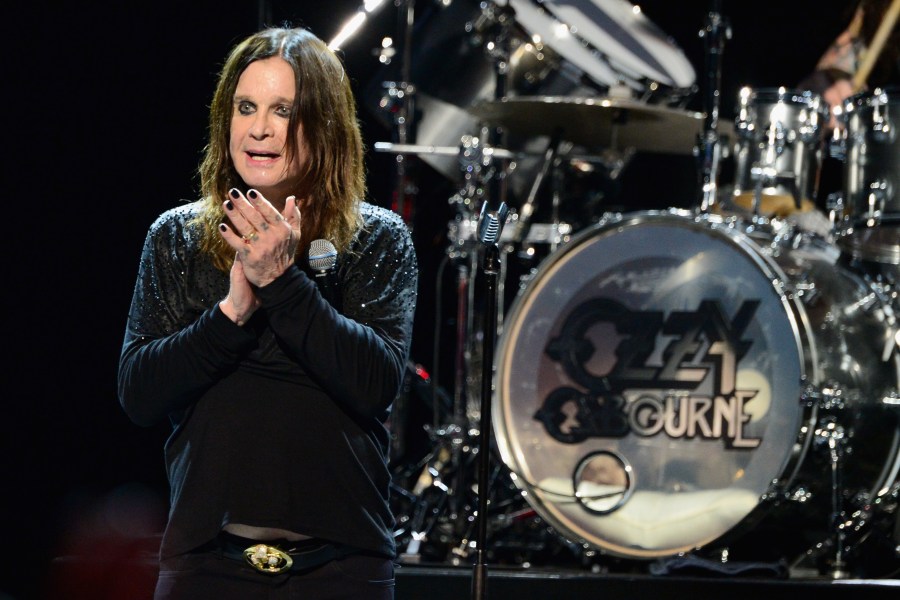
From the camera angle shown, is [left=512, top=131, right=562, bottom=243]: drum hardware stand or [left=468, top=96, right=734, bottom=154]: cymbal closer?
[left=468, top=96, right=734, bottom=154]: cymbal

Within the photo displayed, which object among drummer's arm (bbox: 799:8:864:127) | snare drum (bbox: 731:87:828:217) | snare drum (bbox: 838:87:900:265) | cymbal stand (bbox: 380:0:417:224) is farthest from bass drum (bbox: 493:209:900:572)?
drummer's arm (bbox: 799:8:864:127)

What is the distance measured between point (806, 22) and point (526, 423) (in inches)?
122

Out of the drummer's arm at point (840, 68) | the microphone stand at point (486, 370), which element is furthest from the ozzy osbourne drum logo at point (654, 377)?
the drummer's arm at point (840, 68)

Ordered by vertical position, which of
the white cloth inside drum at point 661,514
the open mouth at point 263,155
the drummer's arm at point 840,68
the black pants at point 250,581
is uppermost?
the drummer's arm at point 840,68

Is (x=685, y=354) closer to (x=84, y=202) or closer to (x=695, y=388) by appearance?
(x=695, y=388)

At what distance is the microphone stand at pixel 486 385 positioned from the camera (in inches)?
100

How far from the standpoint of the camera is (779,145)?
14.1 ft

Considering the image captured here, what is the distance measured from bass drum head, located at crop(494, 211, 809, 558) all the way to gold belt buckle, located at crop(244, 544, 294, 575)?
213cm

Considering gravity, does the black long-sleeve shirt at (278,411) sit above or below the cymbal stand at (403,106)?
below

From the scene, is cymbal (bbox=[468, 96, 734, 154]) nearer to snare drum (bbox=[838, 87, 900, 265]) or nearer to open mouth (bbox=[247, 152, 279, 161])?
snare drum (bbox=[838, 87, 900, 265])

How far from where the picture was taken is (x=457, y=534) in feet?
13.9

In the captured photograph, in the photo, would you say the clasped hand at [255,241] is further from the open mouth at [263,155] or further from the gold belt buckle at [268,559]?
the gold belt buckle at [268,559]

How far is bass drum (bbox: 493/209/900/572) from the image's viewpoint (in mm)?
3713

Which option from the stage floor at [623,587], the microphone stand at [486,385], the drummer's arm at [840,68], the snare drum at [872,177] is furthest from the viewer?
the drummer's arm at [840,68]
